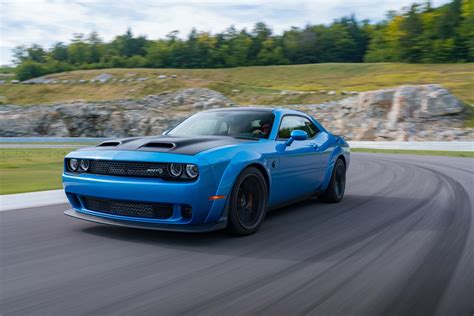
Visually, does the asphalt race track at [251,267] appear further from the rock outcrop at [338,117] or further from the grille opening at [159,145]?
the rock outcrop at [338,117]

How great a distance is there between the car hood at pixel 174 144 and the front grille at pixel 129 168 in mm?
179

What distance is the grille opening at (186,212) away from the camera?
14.1 ft

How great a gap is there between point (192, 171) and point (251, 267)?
1.01 metres

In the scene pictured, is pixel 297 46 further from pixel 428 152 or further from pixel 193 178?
pixel 193 178

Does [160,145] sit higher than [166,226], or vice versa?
[160,145]

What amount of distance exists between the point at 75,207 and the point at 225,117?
2.04 metres

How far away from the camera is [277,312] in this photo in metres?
2.88

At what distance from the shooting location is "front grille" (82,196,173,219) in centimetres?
436

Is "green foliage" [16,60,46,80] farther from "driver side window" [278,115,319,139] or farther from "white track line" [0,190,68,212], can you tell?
"driver side window" [278,115,319,139]

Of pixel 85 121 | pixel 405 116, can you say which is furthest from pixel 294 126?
pixel 85 121

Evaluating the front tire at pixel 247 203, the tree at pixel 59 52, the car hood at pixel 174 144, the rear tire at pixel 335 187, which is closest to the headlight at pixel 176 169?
the car hood at pixel 174 144

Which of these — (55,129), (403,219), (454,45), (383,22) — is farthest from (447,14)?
(403,219)

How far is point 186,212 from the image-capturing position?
14.2 feet

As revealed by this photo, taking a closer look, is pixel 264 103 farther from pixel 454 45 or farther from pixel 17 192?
pixel 454 45
